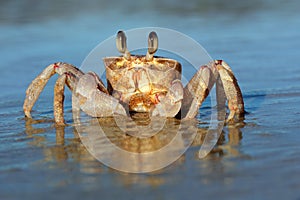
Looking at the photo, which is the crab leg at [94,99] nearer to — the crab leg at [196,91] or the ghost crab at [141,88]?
the ghost crab at [141,88]

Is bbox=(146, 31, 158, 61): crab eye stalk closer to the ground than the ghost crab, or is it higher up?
higher up

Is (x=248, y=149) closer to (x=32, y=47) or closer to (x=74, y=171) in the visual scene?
(x=74, y=171)

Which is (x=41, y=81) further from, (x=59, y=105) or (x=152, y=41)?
(x=152, y=41)

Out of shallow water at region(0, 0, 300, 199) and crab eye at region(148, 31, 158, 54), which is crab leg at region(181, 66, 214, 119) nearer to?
shallow water at region(0, 0, 300, 199)

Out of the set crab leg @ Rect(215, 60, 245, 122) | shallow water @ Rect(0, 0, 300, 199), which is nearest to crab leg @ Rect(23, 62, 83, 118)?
shallow water @ Rect(0, 0, 300, 199)

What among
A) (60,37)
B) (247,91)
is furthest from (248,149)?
Answer: (60,37)
